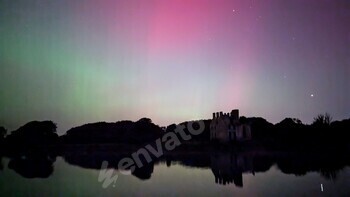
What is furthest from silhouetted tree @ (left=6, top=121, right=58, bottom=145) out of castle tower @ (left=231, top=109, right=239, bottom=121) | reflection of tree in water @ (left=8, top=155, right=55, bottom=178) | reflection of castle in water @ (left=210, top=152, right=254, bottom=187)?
reflection of castle in water @ (left=210, top=152, right=254, bottom=187)

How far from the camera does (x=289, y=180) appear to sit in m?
24.2

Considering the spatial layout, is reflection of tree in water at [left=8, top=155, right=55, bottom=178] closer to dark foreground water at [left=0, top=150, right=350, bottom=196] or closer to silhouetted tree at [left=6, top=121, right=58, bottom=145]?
dark foreground water at [left=0, top=150, right=350, bottom=196]

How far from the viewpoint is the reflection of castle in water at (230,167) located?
25.5 metres

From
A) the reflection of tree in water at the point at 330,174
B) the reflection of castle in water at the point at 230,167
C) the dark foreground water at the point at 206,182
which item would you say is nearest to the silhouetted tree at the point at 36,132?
the dark foreground water at the point at 206,182

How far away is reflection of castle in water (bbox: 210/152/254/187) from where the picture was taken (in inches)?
1004

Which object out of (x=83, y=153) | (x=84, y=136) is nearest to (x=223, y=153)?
(x=83, y=153)

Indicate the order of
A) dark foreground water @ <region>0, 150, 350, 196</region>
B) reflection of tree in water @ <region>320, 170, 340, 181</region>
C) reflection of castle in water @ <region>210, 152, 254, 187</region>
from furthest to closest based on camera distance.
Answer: reflection of castle in water @ <region>210, 152, 254, 187</region> → reflection of tree in water @ <region>320, 170, 340, 181</region> → dark foreground water @ <region>0, 150, 350, 196</region>

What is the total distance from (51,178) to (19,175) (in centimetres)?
432

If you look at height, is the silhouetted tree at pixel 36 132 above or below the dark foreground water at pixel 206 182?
above

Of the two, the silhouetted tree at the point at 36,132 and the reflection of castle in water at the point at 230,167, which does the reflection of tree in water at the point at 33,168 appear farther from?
the silhouetted tree at the point at 36,132

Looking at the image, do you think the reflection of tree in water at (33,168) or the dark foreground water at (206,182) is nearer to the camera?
the dark foreground water at (206,182)

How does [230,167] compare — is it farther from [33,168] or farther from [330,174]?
[33,168]

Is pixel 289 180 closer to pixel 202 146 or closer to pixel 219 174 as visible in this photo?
pixel 219 174

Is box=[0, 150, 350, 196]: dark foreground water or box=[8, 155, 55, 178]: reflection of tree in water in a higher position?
box=[8, 155, 55, 178]: reflection of tree in water
